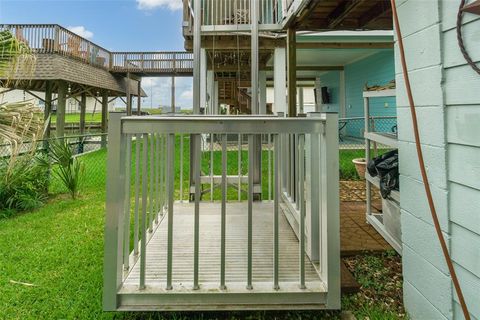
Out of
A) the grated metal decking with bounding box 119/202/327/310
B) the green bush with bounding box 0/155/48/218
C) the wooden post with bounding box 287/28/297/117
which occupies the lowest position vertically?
the grated metal decking with bounding box 119/202/327/310

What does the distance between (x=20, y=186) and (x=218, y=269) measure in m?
3.67

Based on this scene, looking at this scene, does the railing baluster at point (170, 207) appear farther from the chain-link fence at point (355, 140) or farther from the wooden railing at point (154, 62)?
the wooden railing at point (154, 62)

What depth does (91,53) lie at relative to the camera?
1274cm

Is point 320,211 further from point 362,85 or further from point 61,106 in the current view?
point 61,106

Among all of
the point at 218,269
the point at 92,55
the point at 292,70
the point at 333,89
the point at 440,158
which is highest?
the point at 92,55

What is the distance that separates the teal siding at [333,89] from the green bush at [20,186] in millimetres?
9777

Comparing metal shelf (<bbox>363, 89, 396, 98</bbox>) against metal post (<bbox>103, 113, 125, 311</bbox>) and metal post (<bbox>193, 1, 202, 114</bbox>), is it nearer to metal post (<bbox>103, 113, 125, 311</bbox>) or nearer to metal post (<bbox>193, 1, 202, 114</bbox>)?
metal post (<bbox>193, 1, 202, 114</bbox>)

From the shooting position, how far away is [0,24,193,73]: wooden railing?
33.0ft

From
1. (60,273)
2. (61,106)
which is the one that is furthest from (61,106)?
(60,273)

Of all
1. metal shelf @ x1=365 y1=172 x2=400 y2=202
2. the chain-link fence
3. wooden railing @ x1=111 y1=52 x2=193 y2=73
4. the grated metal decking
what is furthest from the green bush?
wooden railing @ x1=111 y1=52 x2=193 y2=73

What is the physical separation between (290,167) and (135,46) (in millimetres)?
15287

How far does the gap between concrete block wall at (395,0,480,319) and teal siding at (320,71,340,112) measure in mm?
10144

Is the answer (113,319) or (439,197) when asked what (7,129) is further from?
(439,197)

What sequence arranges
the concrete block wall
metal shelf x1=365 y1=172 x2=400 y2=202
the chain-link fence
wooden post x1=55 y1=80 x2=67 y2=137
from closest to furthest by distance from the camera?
the concrete block wall, metal shelf x1=365 y1=172 x2=400 y2=202, the chain-link fence, wooden post x1=55 y1=80 x2=67 y2=137
